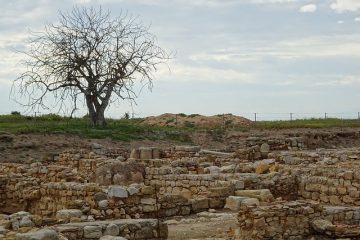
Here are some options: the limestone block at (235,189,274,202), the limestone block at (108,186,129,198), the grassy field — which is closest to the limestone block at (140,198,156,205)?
the limestone block at (108,186,129,198)

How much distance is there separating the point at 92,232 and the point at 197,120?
3101cm

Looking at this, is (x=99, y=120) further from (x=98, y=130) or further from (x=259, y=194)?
(x=259, y=194)

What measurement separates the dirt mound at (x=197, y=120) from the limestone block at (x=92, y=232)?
94.0 feet

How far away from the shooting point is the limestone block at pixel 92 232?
8484 millimetres

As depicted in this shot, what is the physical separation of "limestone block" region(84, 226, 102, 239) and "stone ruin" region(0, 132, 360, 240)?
13 millimetres

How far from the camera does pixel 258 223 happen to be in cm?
911

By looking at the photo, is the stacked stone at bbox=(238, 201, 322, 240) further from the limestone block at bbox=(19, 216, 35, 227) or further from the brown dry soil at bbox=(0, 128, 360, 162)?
the brown dry soil at bbox=(0, 128, 360, 162)

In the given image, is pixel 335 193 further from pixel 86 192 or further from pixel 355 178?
pixel 86 192

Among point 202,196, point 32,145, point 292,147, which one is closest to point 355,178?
point 202,196

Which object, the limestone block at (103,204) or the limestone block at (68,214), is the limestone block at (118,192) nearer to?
the limestone block at (103,204)

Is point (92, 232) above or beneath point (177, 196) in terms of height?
beneath

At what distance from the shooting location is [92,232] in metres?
8.51

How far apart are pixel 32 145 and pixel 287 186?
1354 cm

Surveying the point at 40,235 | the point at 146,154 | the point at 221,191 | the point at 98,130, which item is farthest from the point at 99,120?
the point at 40,235
